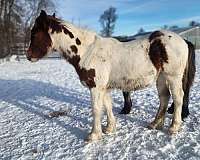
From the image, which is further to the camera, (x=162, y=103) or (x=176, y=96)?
(x=162, y=103)

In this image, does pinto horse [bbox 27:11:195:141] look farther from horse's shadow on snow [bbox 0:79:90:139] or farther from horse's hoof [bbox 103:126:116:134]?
horse's shadow on snow [bbox 0:79:90:139]

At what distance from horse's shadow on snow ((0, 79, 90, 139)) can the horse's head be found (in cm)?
173

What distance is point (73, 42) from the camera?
5.63 metres

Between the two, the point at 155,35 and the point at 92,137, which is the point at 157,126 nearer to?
the point at 92,137

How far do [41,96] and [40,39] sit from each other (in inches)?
188

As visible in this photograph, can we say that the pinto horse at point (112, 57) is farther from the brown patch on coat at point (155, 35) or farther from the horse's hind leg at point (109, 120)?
the horse's hind leg at point (109, 120)

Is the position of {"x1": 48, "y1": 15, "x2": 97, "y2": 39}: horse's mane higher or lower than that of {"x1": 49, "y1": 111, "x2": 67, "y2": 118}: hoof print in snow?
higher

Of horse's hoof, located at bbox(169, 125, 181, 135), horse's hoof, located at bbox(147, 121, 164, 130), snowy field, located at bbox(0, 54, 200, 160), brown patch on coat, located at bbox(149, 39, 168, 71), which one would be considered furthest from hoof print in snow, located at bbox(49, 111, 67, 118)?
brown patch on coat, located at bbox(149, 39, 168, 71)

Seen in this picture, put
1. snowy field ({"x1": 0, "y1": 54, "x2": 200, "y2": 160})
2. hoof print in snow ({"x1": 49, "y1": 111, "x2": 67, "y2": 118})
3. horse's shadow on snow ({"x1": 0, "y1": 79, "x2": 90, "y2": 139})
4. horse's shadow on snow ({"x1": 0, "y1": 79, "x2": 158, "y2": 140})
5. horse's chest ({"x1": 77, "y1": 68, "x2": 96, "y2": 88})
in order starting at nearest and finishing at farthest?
snowy field ({"x1": 0, "y1": 54, "x2": 200, "y2": 160}), horse's chest ({"x1": 77, "y1": 68, "x2": 96, "y2": 88}), horse's shadow on snow ({"x1": 0, "y1": 79, "x2": 158, "y2": 140}), horse's shadow on snow ({"x1": 0, "y1": 79, "x2": 90, "y2": 139}), hoof print in snow ({"x1": 49, "y1": 111, "x2": 67, "y2": 118})

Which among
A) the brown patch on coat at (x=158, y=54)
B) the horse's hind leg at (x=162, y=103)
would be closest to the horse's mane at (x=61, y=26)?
the brown patch on coat at (x=158, y=54)

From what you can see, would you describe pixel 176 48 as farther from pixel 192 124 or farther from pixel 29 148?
pixel 29 148

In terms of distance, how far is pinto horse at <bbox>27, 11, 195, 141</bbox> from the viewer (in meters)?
5.43

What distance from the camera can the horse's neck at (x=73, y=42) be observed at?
562 cm

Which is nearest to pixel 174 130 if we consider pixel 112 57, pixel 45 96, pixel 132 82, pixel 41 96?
pixel 132 82
